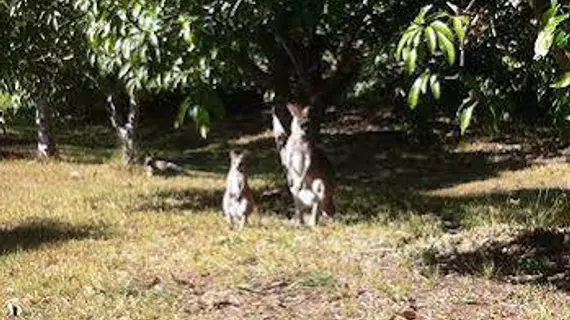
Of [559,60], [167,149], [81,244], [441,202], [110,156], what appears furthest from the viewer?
[167,149]

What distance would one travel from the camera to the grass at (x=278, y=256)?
991 cm

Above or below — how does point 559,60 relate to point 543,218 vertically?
above

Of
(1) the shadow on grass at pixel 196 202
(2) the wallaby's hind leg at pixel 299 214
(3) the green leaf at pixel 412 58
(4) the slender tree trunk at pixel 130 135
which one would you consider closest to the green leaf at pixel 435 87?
(3) the green leaf at pixel 412 58

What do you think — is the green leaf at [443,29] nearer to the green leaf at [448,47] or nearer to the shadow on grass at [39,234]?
the green leaf at [448,47]

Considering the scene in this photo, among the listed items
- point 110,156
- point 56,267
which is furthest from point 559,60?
point 110,156

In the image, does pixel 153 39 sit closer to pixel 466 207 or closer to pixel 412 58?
pixel 412 58

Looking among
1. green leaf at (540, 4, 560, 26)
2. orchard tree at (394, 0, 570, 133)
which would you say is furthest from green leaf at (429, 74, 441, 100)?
green leaf at (540, 4, 560, 26)

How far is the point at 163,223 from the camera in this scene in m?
16.3

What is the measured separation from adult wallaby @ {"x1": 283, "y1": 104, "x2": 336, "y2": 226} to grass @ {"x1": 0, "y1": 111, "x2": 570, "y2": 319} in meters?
0.65

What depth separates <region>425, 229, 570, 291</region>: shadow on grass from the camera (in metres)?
11.0

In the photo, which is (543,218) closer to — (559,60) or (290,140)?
(290,140)

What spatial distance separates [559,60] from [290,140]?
9516 mm

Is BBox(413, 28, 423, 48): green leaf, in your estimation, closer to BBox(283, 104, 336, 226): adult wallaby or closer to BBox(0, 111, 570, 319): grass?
BBox(0, 111, 570, 319): grass

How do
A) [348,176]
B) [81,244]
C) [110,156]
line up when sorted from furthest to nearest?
[110,156] < [348,176] < [81,244]
